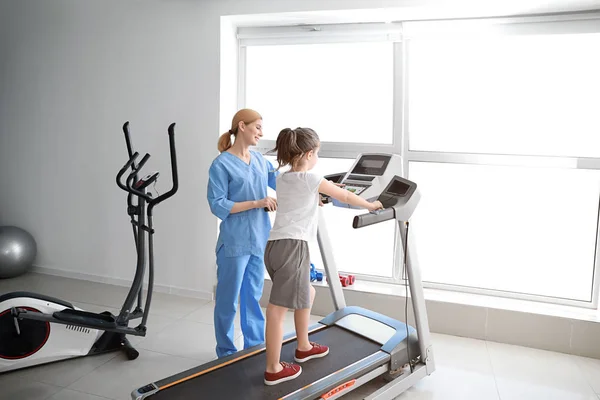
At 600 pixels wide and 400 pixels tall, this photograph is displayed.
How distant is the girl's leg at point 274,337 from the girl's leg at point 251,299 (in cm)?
54

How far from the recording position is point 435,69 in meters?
3.81

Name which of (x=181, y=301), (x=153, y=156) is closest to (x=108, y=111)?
(x=153, y=156)

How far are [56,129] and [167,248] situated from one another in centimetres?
146

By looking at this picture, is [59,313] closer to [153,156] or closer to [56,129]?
[153,156]

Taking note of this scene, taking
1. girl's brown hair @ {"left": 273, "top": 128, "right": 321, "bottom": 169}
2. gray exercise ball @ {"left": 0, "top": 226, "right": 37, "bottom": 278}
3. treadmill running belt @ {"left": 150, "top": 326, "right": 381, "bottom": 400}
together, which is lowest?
treadmill running belt @ {"left": 150, "top": 326, "right": 381, "bottom": 400}

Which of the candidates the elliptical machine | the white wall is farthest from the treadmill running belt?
the white wall

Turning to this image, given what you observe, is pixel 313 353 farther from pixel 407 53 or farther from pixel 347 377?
pixel 407 53

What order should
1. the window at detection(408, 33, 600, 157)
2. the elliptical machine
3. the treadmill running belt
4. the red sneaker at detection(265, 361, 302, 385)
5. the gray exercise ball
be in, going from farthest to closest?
the gray exercise ball
the window at detection(408, 33, 600, 157)
the elliptical machine
the red sneaker at detection(265, 361, 302, 385)
the treadmill running belt

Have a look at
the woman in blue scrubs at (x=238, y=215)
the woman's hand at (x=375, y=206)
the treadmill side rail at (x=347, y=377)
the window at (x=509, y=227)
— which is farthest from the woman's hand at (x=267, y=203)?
the window at (x=509, y=227)

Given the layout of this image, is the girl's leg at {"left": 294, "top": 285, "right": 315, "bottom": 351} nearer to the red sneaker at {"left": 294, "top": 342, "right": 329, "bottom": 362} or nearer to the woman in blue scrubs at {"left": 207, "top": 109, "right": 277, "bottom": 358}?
the red sneaker at {"left": 294, "top": 342, "right": 329, "bottom": 362}

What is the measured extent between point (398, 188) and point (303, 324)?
2.72 ft

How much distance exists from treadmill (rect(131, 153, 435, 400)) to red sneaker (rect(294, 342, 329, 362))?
32mm

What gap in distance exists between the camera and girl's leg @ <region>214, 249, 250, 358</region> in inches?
117

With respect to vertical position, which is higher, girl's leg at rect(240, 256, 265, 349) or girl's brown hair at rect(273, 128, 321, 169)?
girl's brown hair at rect(273, 128, 321, 169)
